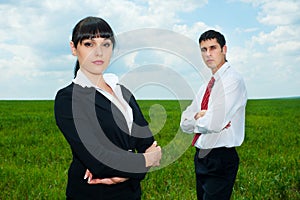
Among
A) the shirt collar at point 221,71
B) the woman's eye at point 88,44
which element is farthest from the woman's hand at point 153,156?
the shirt collar at point 221,71

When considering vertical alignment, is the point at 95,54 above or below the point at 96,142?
above

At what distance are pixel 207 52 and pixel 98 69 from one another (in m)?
1.51

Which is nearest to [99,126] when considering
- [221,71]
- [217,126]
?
[217,126]

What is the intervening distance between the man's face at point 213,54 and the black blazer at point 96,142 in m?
1.46

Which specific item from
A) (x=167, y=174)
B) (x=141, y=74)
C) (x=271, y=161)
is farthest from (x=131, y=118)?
(x=271, y=161)

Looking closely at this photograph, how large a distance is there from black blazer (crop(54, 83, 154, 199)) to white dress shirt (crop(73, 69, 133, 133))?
1.4 inches

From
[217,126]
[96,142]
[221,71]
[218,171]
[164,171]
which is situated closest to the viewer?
[96,142]

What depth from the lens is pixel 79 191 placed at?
88.9 inches

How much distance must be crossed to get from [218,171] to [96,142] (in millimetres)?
1522

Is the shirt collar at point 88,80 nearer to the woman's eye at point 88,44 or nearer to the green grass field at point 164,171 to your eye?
the woman's eye at point 88,44

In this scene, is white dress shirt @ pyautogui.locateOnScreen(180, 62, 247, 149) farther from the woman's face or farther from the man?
the woman's face

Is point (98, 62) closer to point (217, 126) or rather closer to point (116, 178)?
point (116, 178)

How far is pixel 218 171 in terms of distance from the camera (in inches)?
130

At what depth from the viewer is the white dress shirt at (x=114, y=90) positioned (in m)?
2.25
